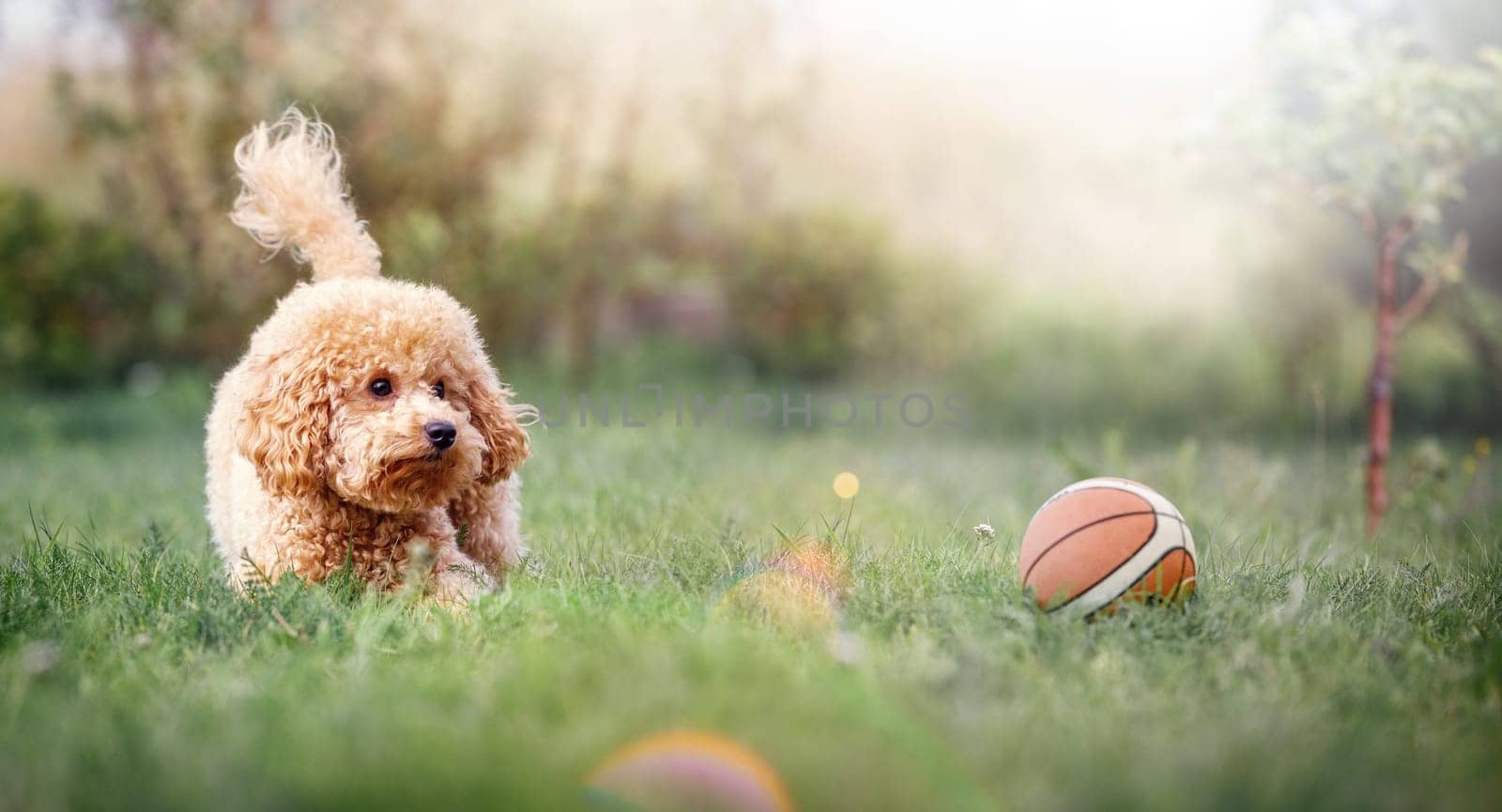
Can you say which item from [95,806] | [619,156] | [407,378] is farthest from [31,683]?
[619,156]

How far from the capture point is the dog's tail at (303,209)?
12.4 feet

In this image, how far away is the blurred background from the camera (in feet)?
26.7

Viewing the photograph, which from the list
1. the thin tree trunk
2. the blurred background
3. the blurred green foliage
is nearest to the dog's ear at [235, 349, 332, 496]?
the thin tree trunk

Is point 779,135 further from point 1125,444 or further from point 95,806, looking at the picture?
point 95,806

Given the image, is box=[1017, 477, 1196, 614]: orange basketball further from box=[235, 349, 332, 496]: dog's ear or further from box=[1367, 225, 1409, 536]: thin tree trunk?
box=[1367, 225, 1409, 536]: thin tree trunk

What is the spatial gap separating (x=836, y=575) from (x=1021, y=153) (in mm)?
7911

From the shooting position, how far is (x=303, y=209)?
3775 mm

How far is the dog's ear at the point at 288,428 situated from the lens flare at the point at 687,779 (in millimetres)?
1545

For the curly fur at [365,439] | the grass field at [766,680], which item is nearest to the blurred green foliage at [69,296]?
the grass field at [766,680]

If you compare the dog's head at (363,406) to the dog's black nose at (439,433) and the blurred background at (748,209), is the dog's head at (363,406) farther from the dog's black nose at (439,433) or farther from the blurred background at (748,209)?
the blurred background at (748,209)

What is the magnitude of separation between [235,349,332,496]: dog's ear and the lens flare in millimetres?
1545

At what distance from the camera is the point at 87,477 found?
5578 millimetres

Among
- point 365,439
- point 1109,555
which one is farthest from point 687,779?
point 365,439

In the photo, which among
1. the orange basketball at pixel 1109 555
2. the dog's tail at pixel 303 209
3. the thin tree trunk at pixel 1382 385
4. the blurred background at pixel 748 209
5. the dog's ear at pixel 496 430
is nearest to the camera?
the orange basketball at pixel 1109 555
